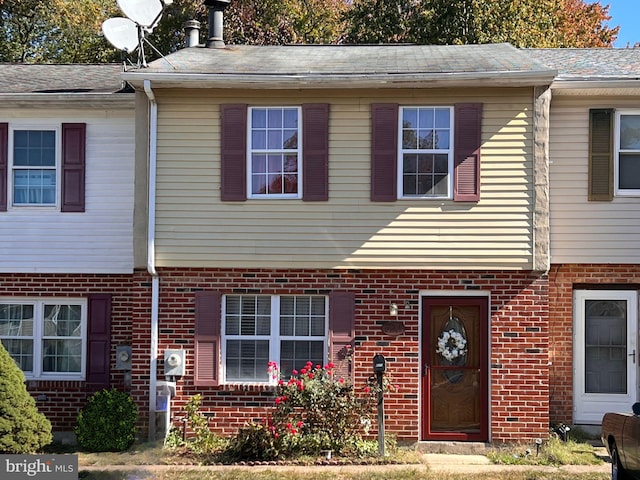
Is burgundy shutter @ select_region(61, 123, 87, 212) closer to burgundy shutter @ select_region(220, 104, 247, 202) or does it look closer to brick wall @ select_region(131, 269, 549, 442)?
brick wall @ select_region(131, 269, 549, 442)

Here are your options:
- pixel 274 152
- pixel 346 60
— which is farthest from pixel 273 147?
pixel 346 60

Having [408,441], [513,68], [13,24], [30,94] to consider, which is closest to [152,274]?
[30,94]

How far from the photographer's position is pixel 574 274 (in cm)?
1153

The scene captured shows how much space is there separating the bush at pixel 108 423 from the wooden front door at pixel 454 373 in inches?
164

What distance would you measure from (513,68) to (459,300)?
335 cm

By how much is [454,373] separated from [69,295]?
19.4 ft

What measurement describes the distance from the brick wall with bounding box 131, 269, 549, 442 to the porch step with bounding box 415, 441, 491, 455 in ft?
0.63

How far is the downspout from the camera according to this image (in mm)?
11023

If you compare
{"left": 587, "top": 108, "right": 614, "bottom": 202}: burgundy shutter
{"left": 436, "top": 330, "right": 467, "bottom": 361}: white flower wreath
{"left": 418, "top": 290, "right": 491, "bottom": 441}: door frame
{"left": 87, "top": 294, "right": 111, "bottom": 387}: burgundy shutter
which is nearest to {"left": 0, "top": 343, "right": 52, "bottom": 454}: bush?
{"left": 87, "top": 294, "right": 111, "bottom": 387}: burgundy shutter

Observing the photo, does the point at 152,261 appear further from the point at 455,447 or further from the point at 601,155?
the point at 601,155

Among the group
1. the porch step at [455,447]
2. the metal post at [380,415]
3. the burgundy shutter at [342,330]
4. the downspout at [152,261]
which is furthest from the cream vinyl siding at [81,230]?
the porch step at [455,447]

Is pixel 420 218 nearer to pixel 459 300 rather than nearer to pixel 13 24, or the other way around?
pixel 459 300

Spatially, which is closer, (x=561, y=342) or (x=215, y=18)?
(x=561, y=342)

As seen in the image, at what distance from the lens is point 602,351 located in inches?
457
